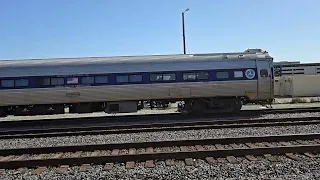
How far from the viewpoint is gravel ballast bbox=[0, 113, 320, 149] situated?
10641 mm

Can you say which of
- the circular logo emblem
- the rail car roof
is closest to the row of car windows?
the circular logo emblem

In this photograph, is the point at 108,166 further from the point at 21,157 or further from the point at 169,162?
the point at 21,157

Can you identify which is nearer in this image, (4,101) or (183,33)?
(4,101)

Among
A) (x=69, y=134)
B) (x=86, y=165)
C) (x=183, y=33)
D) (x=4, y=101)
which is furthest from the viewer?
(x=183, y=33)

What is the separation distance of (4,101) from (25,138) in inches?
259

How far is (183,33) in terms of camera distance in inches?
1240

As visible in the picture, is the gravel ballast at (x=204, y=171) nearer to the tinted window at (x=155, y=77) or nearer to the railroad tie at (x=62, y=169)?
the railroad tie at (x=62, y=169)

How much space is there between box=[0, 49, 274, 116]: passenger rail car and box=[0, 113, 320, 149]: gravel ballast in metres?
6.05

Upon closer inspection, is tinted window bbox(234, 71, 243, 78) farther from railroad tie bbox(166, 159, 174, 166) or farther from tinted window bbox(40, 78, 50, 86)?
railroad tie bbox(166, 159, 174, 166)

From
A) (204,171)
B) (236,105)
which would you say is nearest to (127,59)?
(236,105)

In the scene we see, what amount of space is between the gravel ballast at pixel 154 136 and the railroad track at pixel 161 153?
1.47 m

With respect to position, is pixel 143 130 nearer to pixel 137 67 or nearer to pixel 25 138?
pixel 25 138

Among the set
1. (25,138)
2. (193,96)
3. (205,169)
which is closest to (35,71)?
(25,138)

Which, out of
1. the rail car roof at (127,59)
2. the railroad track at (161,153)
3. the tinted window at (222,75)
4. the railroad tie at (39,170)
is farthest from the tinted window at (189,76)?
the railroad tie at (39,170)
